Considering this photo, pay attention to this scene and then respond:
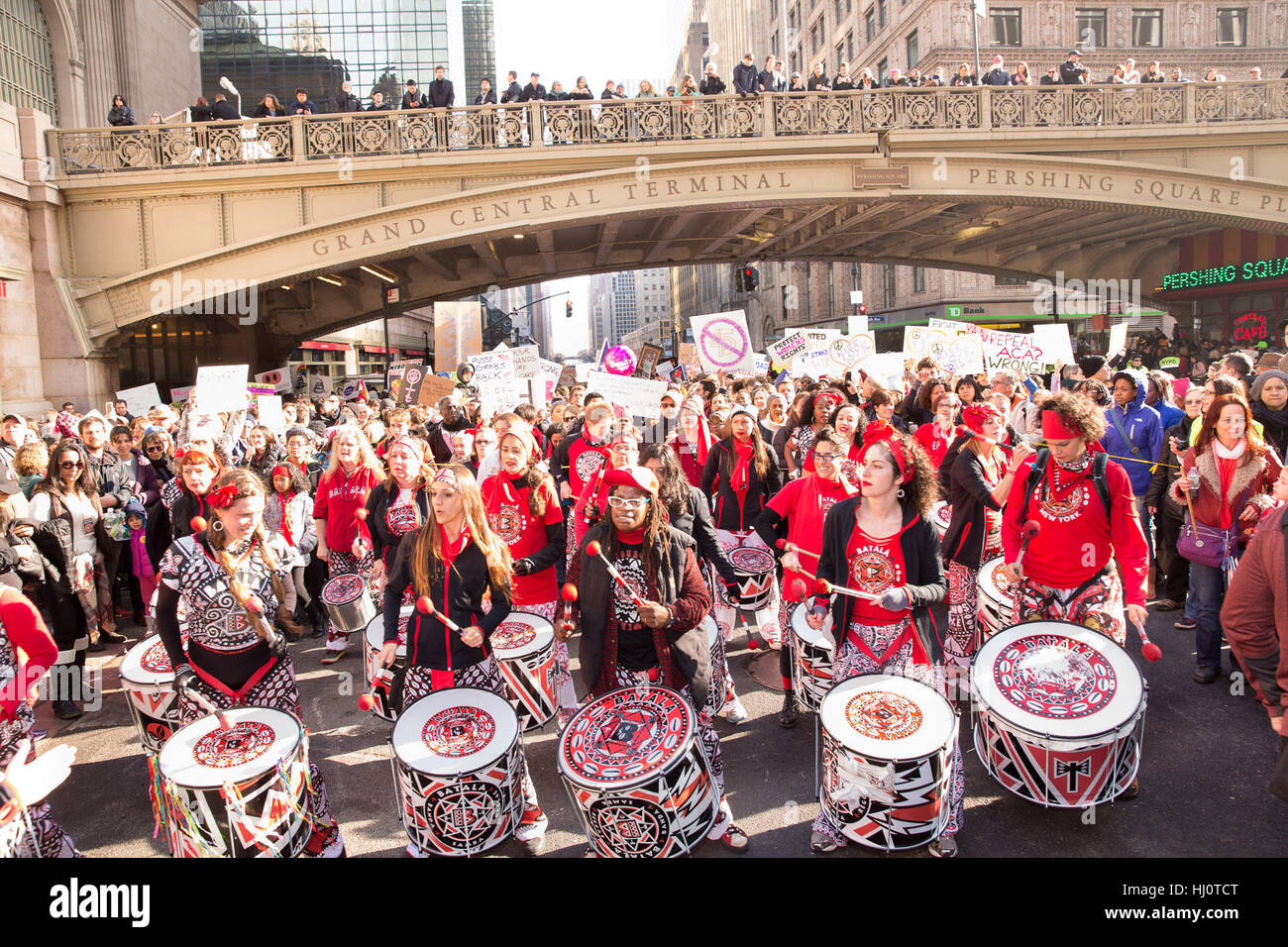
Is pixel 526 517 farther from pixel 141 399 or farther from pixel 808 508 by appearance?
pixel 141 399

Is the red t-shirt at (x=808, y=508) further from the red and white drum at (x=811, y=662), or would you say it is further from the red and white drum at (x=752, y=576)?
the red and white drum at (x=752, y=576)

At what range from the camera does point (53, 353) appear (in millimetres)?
14664

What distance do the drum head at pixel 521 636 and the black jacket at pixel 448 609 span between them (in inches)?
17.8

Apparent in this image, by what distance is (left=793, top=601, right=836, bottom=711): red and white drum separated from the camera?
452 centimetres

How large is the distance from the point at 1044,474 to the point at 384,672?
3979 millimetres

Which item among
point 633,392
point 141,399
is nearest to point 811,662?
point 633,392

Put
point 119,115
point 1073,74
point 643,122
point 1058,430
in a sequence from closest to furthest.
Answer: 1. point 1058,430
2. point 119,115
3. point 643,122
4. point 1073,74

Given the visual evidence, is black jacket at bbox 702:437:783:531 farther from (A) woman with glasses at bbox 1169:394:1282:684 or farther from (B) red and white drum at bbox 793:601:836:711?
(A) woman with glasses at bbox 1169:394:1282:684

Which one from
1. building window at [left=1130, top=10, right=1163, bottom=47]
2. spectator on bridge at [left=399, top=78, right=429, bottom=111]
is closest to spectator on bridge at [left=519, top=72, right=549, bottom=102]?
spectator on bridge at [left=399, top=78, right=429, bottom=111]

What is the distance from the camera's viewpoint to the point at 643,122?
53.5 feet

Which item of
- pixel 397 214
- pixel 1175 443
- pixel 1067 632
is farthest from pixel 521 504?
pixel 397 214

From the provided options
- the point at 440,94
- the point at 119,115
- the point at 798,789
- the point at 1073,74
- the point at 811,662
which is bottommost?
the point at 798,789
